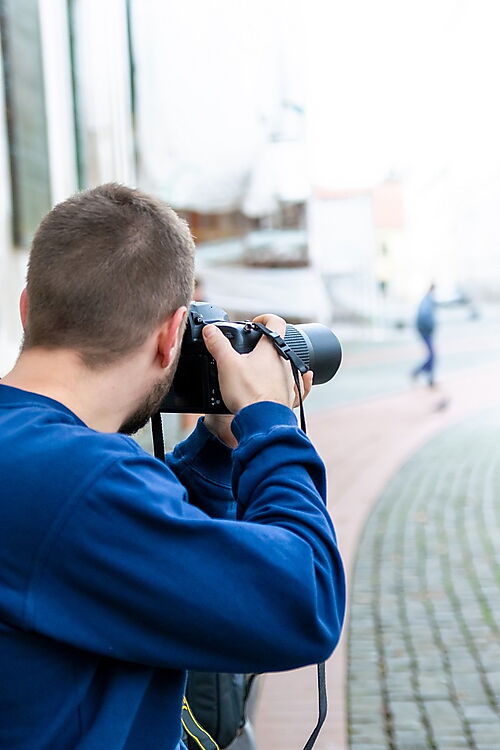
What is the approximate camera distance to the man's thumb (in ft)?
4.35

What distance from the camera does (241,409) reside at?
1.29 m

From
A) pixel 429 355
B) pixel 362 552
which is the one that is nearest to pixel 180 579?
pixel 362 552

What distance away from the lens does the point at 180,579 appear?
1080mm

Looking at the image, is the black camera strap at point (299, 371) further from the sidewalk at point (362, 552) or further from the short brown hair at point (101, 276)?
the sidewalk at point (362, 552)

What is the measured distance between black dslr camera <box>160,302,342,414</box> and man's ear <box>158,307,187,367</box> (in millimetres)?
153

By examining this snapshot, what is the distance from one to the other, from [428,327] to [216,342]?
47.3ft

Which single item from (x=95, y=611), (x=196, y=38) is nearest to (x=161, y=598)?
(x=95, y=611)

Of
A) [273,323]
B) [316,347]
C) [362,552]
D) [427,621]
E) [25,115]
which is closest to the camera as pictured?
[273,323]

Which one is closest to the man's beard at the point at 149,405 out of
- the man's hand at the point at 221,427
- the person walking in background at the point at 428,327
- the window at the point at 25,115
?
the man's hand at the point at 221,427

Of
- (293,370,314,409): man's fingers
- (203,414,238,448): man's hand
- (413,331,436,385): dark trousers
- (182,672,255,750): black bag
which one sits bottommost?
(413,331,436,385): dark trousers

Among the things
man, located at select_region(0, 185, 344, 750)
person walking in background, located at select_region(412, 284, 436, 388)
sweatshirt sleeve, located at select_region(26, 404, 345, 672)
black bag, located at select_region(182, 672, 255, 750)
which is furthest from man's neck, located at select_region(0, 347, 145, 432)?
person walking in background, located at select_region(412, 284, 436, 388)

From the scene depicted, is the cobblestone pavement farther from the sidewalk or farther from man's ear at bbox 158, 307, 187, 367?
man's ear at bbox 158, 307, 187, 367

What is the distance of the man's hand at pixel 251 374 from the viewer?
1.30m

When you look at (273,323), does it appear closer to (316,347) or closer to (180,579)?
(316,347)
